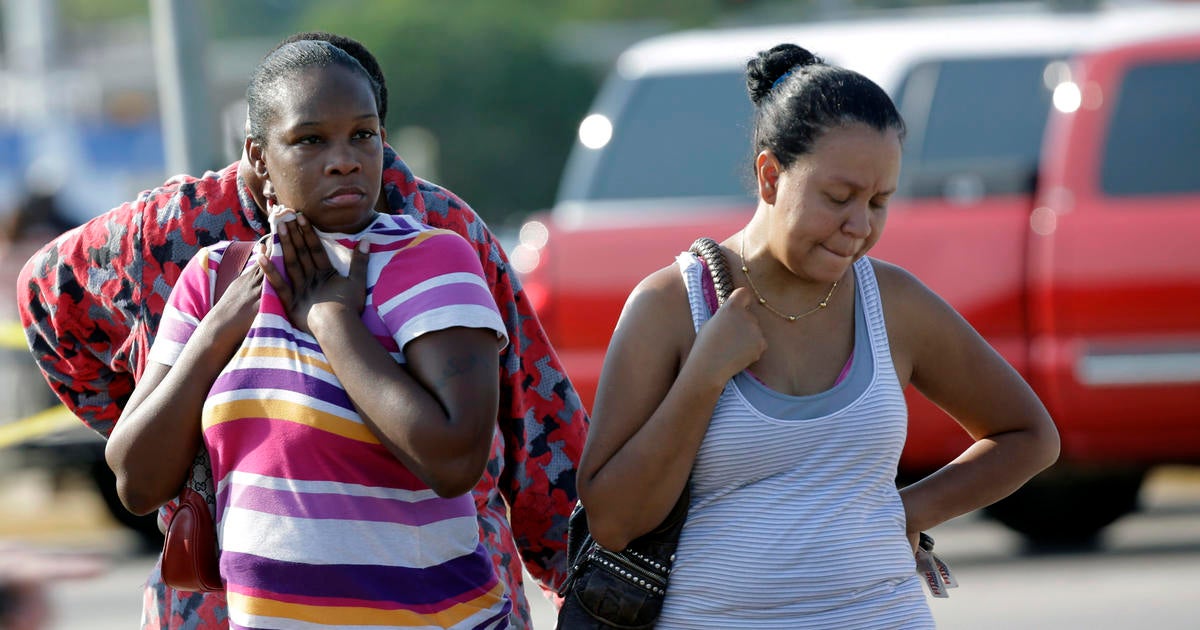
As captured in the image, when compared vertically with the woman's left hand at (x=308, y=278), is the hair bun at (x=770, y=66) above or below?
above

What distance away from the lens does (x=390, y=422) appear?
234cm

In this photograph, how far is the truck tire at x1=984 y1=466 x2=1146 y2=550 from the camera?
825 cm

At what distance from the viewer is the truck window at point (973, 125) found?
760cm

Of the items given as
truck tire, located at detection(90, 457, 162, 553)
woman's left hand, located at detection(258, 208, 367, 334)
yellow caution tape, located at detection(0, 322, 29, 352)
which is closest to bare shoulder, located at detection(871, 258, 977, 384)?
woman's left hand, located at detection(258, 208, 367, 334)

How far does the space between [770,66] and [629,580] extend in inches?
32.8

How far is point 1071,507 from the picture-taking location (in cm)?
827

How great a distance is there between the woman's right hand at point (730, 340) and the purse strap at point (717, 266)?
0.05 metres

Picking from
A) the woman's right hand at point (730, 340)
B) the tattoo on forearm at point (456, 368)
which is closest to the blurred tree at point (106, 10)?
the woman's right hand at point (730, 340)

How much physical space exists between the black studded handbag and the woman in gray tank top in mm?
22

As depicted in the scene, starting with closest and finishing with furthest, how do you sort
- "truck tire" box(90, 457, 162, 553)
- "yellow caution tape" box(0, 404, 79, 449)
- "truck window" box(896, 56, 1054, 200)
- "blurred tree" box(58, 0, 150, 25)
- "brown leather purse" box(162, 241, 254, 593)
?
"brown leather purse" box(162, 241, 254, 593), "yellow caution tape" box(0, 404, 79, 449), "truck window" box(896, 56, 1054, 200), "truck tire" box(90, 457, 162, 553), "blurred tree" box(58, 0, 150, 25)

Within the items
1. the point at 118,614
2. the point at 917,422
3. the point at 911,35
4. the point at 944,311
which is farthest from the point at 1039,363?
the point at 944,311

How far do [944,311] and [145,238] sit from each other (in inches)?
50.7

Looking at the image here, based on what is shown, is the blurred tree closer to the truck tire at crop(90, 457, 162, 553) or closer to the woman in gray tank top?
the truck tire at crop(90, 457, 162, 553)

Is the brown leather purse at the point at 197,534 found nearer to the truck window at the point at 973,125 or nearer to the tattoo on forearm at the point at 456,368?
the tattoo on forearm at the point at 456,368
